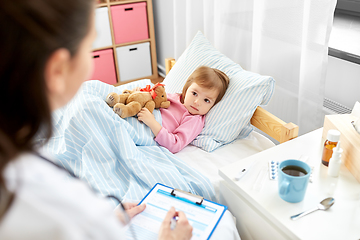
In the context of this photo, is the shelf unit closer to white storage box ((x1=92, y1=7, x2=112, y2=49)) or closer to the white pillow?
white storage box ((x1=92, y1=7, x2=112, y2=49))

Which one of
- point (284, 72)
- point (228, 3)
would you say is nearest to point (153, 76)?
point (228, 3)

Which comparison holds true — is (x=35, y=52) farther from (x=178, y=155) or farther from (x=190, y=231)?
(x=178, y=155)

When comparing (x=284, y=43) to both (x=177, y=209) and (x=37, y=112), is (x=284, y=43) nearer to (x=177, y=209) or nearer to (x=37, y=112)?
(x=177, y=209)

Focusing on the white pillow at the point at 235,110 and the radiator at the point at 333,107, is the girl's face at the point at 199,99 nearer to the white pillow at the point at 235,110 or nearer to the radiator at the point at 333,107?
the white pillow at the point at 235,110

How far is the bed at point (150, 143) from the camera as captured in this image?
43.6 inches

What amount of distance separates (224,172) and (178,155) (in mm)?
412

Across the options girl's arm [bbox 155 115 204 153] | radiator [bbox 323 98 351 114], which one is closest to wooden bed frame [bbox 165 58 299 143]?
girl's arm [bbox 155 115 204 153]

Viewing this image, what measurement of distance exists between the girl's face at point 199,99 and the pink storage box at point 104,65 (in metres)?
1.55

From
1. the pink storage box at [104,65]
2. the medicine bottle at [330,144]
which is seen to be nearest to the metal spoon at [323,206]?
the medicine bottle at [330,144]

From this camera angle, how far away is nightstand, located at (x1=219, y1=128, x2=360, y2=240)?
2.50ft

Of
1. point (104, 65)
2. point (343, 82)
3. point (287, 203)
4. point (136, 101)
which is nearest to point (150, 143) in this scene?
point (136, 101)

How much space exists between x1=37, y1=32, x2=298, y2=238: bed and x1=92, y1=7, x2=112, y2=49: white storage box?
1361 millimetres

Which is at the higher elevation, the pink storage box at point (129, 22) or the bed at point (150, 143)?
the pink storage box at point (129, 22)

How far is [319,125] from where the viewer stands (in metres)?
1.48
